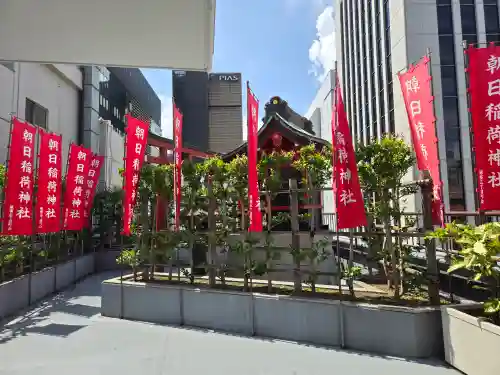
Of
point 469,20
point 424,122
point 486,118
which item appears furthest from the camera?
point 469,20

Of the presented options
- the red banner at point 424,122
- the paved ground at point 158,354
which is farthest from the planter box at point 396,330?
the red banner at point 424,122

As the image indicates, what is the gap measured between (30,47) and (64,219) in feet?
27.9

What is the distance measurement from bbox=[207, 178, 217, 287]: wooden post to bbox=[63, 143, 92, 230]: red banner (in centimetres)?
530

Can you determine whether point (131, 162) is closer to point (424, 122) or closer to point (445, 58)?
point (424, 122)

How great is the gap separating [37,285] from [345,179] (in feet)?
25.1

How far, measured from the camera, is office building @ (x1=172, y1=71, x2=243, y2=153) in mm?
21156

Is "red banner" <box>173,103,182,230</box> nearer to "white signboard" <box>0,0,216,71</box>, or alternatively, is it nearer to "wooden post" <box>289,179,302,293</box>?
"wooden post" <box>289,179,302,293</box>

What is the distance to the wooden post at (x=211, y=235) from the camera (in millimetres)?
6668

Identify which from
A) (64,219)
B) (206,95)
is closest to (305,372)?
(64,219)

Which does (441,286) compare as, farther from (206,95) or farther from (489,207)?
(206,95)

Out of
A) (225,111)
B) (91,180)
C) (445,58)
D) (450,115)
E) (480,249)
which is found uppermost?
(445,58)

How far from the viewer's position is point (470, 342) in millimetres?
4129

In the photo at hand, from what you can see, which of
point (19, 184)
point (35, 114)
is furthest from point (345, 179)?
point (35, 114)

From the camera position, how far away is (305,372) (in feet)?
14.5
